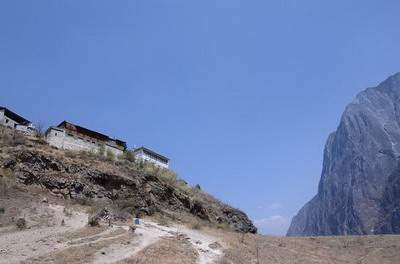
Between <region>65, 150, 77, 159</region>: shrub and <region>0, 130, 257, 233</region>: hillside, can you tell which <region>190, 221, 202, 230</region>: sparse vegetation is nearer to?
<region>0, 130, 257, 233</region>: hillside

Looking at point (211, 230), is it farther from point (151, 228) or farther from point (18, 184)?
point (18, 184)

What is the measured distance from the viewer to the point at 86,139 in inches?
2210

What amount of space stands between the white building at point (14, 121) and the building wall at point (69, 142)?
3.89 metres

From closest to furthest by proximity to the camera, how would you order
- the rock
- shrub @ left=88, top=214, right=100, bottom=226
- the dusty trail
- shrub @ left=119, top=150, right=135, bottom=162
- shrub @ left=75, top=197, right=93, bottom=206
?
1. the dusty trail
2. shrub @ left=88, top=214, right=100, bottom=226
3. the rock
4. shrub @ left=75, top=197, right=93, bottom=206
5. shrub @ left=119, top=150, right=135, bottom=162

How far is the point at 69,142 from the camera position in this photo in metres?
52.0

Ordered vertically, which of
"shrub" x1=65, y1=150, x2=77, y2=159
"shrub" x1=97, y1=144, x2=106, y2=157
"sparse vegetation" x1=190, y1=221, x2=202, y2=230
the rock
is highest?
"shrub" x1=97, y1=144, x2=106, y2=157

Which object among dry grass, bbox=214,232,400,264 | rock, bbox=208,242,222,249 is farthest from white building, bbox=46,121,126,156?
rock, bbox=208,242,222,249

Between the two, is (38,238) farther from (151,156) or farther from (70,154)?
(151,156)

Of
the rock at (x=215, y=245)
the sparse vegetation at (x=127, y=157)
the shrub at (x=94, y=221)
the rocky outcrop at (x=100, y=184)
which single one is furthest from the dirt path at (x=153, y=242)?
the sparse vegetation at (x=127, y=157)

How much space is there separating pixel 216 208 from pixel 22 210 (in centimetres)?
2617

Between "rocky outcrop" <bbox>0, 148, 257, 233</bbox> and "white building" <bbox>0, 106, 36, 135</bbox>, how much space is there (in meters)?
15.0

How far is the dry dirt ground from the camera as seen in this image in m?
25.1

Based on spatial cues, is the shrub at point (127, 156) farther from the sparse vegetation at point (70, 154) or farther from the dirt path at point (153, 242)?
the dirt path at point (153, 242)

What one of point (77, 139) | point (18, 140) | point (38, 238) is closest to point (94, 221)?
point (38, 238)
